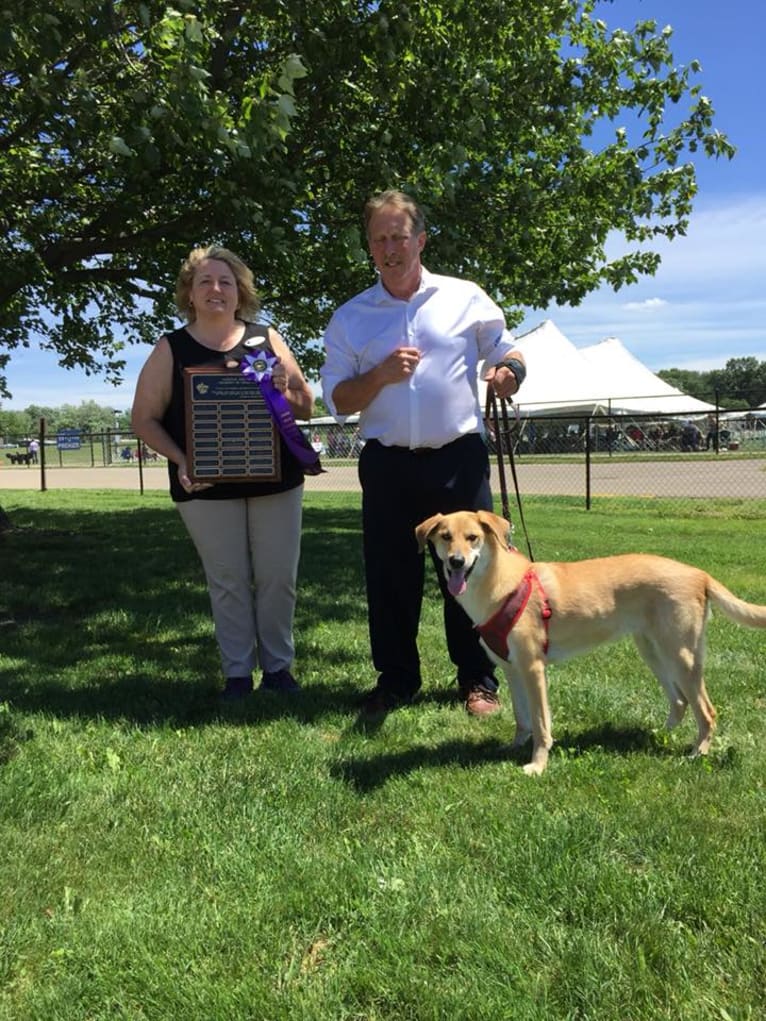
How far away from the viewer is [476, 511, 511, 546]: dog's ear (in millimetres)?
3582

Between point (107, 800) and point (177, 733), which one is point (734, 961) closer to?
point (107, 800)

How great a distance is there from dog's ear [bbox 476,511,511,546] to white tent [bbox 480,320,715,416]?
34.4m

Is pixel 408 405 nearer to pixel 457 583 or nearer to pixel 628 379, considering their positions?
pixel 457 583

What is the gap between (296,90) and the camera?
733 cm

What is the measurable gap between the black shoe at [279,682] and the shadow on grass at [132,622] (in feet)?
0.39

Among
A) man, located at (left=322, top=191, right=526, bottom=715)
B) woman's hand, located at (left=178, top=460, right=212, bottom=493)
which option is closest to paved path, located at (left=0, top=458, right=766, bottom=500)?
man, located at (left=322, top=191, right=526, bottom=715)

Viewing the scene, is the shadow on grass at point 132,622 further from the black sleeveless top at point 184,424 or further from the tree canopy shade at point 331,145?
the tree canopy shade at point 331,145

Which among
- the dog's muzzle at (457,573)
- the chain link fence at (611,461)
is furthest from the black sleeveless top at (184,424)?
the chain link fence at (611,461)

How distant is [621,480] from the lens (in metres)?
21.1

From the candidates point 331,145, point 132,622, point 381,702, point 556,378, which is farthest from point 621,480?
point 556,378

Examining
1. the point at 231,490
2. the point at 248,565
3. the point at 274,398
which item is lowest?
the point at 248,565

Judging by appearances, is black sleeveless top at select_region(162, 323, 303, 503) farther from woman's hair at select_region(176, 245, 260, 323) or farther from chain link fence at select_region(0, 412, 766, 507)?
chain link fence at select_region(0, 412, 766, 507)

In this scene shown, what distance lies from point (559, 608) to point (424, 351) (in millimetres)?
Result: 1422

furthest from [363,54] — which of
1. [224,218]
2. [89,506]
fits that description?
[89,506]
